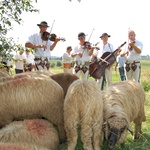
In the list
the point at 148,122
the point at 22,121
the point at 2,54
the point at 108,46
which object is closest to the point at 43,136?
the point at 22,121

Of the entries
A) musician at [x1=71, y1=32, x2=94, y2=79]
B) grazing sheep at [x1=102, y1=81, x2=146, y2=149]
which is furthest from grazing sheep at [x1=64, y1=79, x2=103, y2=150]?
musician at [x1=71, y1=32, x2=94, y2=79]

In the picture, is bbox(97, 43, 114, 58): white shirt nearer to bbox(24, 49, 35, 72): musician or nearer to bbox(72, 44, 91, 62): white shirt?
bbox(72, 44, 91, 62): white shirt

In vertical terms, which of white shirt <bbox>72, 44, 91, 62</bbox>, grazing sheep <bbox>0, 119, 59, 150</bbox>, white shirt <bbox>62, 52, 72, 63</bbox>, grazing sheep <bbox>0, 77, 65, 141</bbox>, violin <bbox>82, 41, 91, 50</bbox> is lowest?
grazing sheep <bbox>0, 119, 59, 150</bbox>

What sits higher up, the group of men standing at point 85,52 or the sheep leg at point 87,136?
the group of men standing at point 85,52

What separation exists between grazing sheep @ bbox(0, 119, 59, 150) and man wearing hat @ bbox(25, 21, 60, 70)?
11.4 feet

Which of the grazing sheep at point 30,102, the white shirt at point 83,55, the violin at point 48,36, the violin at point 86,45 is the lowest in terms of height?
the grazing sheep at point 30,102

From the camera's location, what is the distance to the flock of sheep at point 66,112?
520 centimetres

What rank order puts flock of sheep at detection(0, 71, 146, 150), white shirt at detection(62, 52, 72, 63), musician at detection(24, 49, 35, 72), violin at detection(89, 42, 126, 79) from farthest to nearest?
musician at detection(24, 49, 35, 72) < white shirt at detection(62, 52, 72, 63) < violin at detection(89, 42, 126, 79) < flock of sheep at detection(0, 71, 146, 150)

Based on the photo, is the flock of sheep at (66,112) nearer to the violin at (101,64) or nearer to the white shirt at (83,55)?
the violin at (101,64)

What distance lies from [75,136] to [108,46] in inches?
254

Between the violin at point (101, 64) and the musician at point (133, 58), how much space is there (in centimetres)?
75

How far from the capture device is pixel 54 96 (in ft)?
20.1

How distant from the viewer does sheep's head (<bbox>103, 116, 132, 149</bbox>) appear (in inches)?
198

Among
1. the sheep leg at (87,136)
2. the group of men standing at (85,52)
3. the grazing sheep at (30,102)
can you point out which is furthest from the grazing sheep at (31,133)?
the group of men standing at (85,52)
